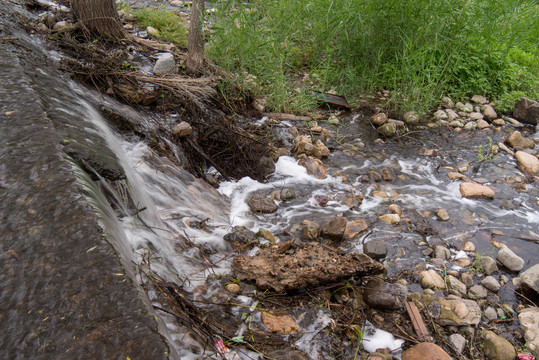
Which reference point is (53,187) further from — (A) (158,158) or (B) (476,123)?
(B) (476,123)

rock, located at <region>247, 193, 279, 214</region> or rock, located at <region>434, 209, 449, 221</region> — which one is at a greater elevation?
rock, located at <region>434, 209, 449, 221</region>

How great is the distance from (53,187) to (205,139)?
192 centimetres

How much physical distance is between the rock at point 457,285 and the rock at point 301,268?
0.50m

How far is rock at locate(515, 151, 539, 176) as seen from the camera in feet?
12.7

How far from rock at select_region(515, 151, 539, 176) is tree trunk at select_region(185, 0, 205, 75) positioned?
3.50 m

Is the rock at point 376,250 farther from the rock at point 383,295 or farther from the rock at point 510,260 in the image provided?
A: the rock at point 510,260

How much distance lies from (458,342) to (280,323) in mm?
996

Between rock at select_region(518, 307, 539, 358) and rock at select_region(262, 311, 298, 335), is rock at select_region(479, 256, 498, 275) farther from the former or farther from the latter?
rock at select_region(262, 311, 298, 335)

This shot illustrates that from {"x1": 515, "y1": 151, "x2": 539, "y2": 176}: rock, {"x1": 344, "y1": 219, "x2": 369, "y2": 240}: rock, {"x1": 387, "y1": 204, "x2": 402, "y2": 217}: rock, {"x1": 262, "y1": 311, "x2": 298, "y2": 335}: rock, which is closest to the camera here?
{"x1": 262, "y1": 311, "x2": 298, "y2": 335}: rock

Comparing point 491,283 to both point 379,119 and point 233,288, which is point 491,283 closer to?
point 233,288

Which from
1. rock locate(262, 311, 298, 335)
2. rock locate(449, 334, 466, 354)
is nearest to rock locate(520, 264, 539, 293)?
rock locate(449, 334, 466, 354)

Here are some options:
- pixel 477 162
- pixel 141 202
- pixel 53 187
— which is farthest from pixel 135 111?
pixel 477 162

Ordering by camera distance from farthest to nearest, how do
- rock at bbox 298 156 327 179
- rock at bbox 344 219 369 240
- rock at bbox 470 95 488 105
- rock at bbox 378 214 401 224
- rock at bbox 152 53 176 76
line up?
rock at bbox 470 95 488 105 < rock at bbox 152 53 176 76 < rock at bbox 298 156 327 179 < rock at bbox 378 214 401 224 < rock at bbox 344 219 369 240

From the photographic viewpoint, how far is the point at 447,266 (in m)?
2.71
